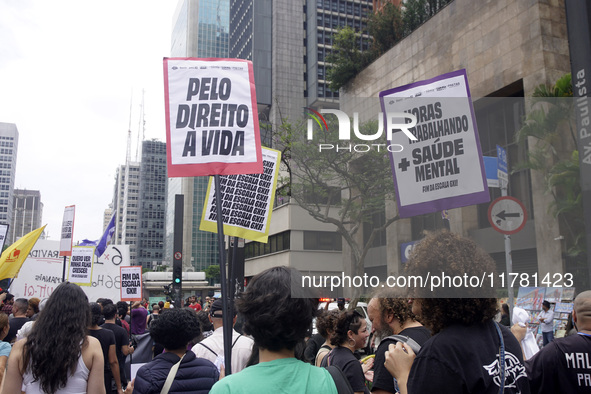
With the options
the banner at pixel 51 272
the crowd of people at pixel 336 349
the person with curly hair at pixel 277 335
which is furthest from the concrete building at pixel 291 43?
the person with curly hair at pixel 277 335

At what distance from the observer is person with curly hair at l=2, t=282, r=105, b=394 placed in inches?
148

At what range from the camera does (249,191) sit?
A: 656 cm

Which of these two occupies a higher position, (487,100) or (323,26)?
(323,26)

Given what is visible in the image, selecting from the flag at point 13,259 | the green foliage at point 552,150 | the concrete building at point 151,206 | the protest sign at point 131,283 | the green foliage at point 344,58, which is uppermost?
the concrete building at point 151,206

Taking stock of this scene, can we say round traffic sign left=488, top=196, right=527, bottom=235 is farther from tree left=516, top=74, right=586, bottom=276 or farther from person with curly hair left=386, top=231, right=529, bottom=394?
person with curly hair left=386, top=231, right=529, bottom=394

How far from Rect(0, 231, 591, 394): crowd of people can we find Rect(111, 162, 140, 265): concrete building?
157662mm

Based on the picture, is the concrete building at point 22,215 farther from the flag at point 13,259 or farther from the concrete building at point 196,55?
the flag at point 13,259

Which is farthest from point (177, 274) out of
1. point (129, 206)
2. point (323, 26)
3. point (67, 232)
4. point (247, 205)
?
point (129, 206)

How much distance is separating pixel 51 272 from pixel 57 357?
595 inches

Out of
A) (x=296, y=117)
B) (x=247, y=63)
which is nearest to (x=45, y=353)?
(x=296, y=117)

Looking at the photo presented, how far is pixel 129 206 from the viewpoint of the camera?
170000mm

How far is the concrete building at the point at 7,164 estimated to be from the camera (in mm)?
173625

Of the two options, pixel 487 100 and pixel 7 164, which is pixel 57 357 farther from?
pixel 7 164

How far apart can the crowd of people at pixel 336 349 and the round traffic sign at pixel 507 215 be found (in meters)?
0.56
